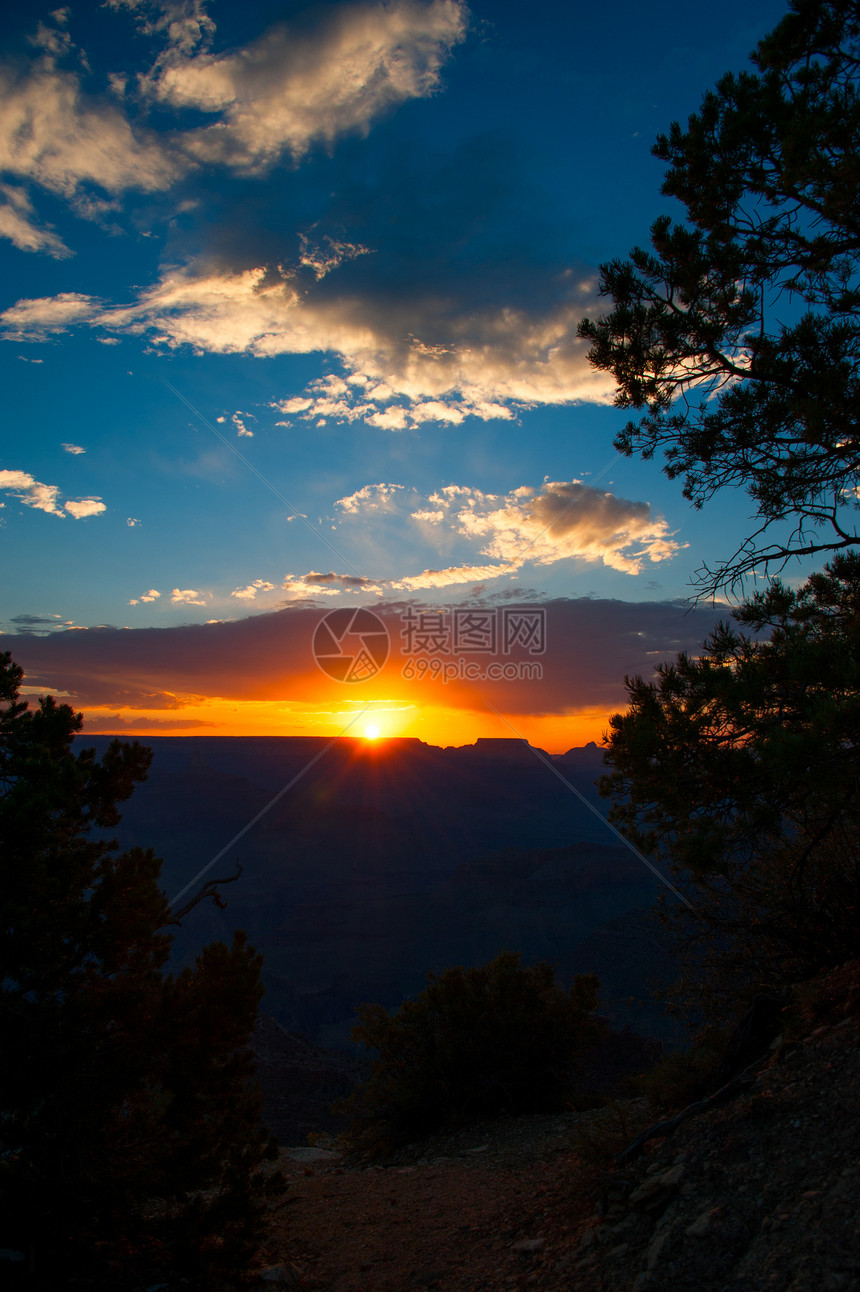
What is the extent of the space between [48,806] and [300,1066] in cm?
2795

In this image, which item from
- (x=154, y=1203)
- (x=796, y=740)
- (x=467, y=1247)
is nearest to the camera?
(x=796, y=740)

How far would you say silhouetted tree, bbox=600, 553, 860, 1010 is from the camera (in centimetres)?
366

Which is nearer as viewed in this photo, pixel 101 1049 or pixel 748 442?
pixel 101 1049

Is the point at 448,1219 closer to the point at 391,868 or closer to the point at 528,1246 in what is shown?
the point at 528,1246

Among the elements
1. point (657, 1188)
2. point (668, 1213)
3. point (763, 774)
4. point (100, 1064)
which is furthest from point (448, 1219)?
point (763, 774)

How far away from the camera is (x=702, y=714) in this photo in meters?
4.37

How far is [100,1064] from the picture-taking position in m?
4.57

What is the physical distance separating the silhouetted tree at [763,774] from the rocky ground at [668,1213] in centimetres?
87

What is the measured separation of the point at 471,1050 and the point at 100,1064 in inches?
303

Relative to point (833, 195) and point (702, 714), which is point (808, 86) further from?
point (702, 714)

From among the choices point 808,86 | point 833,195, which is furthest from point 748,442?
point 808,86

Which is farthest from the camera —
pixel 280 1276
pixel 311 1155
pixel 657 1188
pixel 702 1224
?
pixel 311 1155

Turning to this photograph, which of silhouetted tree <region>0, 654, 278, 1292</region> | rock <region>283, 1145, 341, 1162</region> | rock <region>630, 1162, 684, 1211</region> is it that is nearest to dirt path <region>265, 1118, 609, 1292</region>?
rock <region>630, 1162, 684, 1211</region>

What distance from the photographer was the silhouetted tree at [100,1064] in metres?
4.22
